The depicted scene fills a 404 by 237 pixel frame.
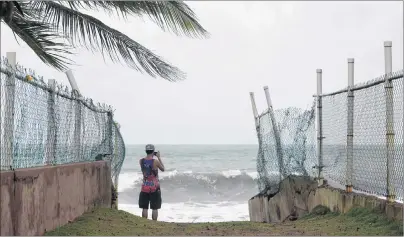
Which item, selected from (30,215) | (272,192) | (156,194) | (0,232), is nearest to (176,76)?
(30,215)

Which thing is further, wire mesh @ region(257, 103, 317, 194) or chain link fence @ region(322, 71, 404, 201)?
wire mesh @ region(257, 103, 317, 194)

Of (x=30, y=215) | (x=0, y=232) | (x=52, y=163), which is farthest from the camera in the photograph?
(x=52, y=163)

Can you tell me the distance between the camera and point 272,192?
1249 cm

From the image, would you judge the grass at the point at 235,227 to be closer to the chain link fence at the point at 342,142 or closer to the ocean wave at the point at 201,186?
the chain link fence at the point at 342,142

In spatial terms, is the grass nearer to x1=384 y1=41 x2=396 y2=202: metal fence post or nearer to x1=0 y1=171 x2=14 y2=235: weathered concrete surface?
x1=384 y1=41 x2=396 y2=202: metal fence post

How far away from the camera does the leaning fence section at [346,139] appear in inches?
283

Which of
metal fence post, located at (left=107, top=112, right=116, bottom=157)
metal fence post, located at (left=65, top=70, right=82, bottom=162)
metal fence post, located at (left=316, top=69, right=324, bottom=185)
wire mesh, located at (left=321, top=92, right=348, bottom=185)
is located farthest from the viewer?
metal fence post, located at (left=107, top=112, right=116, bottom=157)

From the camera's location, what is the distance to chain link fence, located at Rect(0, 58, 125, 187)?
5758mm

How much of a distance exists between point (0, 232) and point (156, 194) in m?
6.20

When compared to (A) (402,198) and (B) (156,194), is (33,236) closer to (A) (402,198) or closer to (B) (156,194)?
(A) (402,198)

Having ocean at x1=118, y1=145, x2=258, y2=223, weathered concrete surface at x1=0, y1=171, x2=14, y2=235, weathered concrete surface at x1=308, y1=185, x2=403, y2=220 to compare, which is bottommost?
ocean at x1=118, y1=145, x2=258, y2=223

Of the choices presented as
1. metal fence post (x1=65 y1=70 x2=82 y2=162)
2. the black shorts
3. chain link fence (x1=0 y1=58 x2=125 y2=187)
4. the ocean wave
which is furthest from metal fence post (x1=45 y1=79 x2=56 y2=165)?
the ocean wave

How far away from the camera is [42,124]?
6996 mm

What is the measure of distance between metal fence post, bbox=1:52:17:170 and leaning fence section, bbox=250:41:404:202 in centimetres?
417
